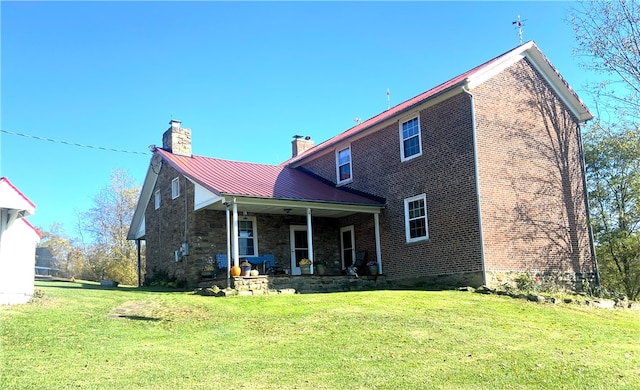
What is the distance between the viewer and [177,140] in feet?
70.9

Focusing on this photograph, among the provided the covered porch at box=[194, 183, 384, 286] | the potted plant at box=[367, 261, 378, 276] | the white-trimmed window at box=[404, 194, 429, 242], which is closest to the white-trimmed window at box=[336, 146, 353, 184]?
the covered porch at box=[194, 183, 384, 286]

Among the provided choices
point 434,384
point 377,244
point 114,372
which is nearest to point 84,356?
point 114,372

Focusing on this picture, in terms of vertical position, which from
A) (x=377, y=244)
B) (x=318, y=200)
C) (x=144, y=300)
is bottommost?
(x=144, y=300)

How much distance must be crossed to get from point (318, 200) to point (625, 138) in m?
11.3

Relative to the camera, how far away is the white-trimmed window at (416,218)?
56.8 ft

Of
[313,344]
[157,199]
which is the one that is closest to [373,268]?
[157,199]

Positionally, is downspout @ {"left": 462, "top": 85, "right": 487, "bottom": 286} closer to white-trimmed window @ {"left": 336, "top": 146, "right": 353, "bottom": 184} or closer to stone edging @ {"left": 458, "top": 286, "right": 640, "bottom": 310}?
stone edging @ {"left": 458, "top": 286, "right": 640, "bottom": 310}

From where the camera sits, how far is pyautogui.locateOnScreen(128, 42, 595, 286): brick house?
1619 cm

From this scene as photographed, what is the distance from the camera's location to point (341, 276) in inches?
681

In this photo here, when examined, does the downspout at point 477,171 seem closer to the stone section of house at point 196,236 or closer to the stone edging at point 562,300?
the stone edging at point 562,300

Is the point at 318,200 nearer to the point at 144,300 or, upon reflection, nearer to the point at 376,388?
the point at 144,300

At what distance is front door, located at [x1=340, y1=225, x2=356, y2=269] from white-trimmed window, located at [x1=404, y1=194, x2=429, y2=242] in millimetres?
3018

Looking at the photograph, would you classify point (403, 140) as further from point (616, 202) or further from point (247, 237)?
point (616, 202)

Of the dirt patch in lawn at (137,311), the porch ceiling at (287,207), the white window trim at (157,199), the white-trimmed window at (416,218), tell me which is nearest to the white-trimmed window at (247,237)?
the porch ceiling at (287,207)
